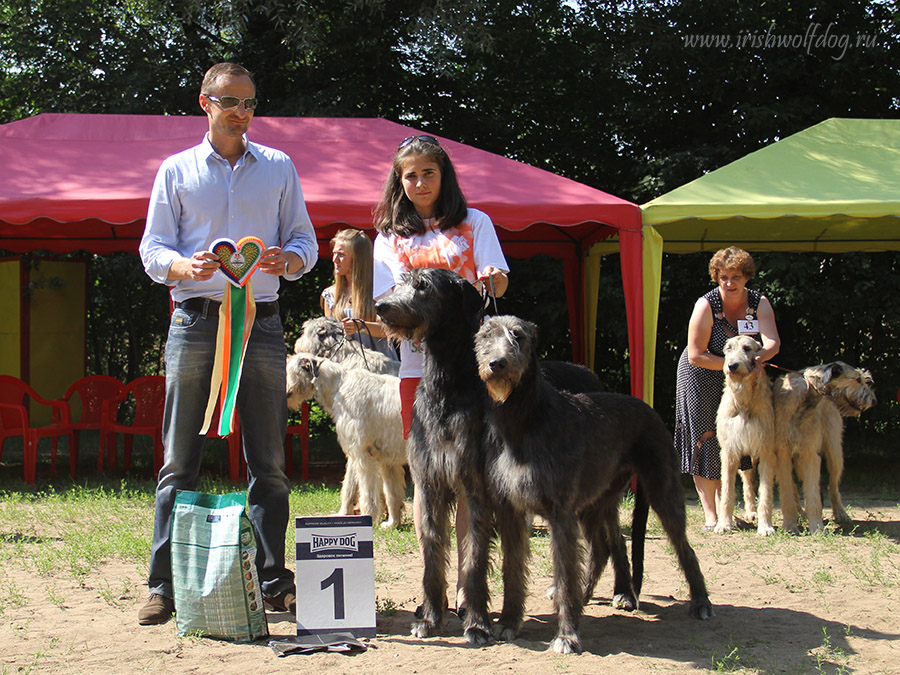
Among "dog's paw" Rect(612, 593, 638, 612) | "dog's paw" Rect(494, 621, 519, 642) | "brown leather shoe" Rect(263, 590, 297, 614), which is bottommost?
"dog's paw" Rect(612, 593, 638, 612)

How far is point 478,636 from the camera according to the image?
305 centimetres

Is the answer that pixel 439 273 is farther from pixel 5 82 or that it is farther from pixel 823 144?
pixel 5 82

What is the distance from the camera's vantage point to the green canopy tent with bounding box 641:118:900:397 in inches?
255

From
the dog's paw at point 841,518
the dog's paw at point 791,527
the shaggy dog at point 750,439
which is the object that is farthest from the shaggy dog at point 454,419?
the dog's paw at point 841,518

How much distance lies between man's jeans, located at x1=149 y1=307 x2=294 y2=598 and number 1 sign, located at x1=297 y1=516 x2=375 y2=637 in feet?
0.96

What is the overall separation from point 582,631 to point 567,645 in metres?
0.35

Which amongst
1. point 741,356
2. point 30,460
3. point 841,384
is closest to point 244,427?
point 741,356

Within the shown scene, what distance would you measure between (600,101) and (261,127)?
4.98 m

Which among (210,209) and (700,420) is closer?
(210,209)

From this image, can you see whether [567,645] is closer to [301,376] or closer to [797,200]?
[301,376]

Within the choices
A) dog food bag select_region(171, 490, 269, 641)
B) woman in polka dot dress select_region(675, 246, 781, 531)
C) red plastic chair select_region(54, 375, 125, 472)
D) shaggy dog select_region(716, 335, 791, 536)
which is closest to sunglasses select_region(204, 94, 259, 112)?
dog food bag select_region(171, 490, 269, 641)

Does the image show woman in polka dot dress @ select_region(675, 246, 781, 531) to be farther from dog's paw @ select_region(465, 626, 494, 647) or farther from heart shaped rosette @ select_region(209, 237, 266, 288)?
heart shaped rosette @ select_region(209, 237, 266, 288)

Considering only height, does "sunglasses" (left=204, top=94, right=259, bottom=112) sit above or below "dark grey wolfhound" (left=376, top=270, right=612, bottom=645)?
above

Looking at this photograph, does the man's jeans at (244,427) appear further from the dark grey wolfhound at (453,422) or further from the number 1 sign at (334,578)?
the dark grey wolfhound at (453,422)
